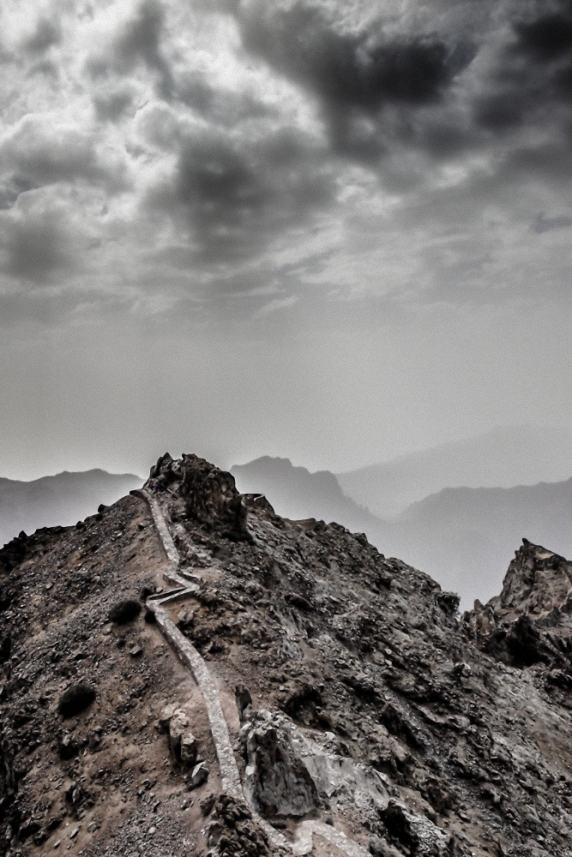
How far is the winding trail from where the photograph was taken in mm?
21906

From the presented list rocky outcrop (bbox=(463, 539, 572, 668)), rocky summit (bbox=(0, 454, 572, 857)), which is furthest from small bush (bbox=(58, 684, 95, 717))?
rocky outcrop (bbox=(463, 539, 572, 668))

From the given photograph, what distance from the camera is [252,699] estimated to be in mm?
30547

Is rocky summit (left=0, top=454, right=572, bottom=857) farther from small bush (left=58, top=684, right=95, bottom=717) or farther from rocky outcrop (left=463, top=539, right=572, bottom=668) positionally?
rocky outcrop (left=463, top=539, right=572, bottom=668)

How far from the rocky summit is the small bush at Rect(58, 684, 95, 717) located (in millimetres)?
126

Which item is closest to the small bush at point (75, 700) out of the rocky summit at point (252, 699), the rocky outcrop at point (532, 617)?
the rocky summit at point (252, 699)

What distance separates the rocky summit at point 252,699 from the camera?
81.1 feet

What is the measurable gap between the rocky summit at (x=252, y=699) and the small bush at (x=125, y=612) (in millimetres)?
287

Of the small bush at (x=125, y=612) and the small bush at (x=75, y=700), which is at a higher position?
the small bush at (x=125, y=612)

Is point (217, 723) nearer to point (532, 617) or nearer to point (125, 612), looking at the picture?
point (125, 612)

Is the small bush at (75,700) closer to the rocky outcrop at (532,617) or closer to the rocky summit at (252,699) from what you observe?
the rocky summit at (252,699)

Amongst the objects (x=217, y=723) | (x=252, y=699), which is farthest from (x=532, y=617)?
(x=217, y=723)

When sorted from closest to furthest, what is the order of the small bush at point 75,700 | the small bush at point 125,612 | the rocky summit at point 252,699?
the rocky summit at point 252,699 → the small bush at point 75,700 → the small bush at point 125,612

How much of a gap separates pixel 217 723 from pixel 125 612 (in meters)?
14.4

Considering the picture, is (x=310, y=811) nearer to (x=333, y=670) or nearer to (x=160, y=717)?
(x=160, y=717)
